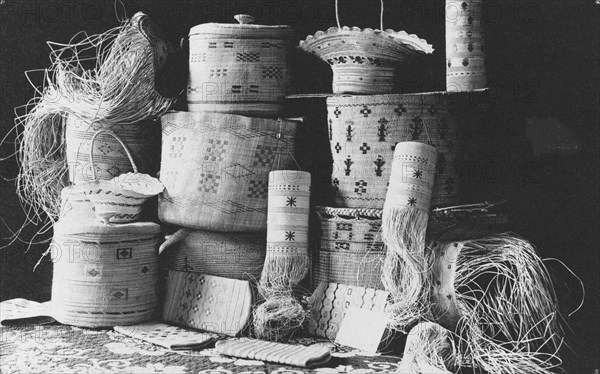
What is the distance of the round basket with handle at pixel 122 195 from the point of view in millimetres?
3502

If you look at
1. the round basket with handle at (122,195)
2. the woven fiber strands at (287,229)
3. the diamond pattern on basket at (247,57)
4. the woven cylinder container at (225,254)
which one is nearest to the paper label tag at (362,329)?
the woven fiber strands at (287,229)

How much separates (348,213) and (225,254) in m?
0.59

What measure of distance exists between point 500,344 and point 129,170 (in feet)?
5.95

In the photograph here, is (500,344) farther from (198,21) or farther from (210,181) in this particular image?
(198,21)

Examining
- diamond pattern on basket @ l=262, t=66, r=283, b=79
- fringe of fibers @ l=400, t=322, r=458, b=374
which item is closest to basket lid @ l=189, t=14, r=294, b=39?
diamond pattern on basket @ l=262, t=66, r=283, b=79

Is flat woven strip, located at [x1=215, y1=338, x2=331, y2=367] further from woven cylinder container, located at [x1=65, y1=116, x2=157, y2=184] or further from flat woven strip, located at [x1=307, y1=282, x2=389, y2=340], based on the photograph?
→ woven cylinder container, located at [x1=65, y1=116, x2=157, y2=184]

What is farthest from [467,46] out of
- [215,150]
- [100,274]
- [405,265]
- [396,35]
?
[100,274]

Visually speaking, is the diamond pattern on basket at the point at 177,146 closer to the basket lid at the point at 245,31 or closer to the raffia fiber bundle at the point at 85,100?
the raffia fiber bundle at the point at 85,100

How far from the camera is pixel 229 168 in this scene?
3.49 m

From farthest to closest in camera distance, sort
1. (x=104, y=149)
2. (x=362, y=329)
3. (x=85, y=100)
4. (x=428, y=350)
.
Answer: (x=104, y=149) < (x=85, y=100) < (x=362, y=329) < (x=428, y=350)

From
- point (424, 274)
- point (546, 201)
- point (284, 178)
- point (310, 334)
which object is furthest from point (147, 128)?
point (546, 201)

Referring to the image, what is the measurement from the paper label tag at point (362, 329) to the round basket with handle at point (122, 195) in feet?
3.20

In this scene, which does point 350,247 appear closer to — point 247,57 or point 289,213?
point 289,213

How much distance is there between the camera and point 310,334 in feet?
11.0
